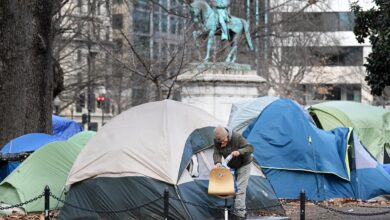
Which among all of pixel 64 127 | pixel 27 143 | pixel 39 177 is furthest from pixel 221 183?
pixel 64 127

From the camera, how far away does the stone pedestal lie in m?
26.0

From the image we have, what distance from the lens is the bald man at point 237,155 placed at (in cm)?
1228

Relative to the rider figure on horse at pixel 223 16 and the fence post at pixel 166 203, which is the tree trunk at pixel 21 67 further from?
the fence post at pixel 166 203

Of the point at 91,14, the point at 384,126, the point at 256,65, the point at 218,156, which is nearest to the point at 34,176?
the point at 218,156

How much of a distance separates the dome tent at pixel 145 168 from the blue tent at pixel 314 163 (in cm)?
347

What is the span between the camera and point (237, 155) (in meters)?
12.2

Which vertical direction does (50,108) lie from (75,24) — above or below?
below

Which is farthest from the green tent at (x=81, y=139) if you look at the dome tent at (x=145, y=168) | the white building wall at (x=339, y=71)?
the white building wall at (x=339, y=71)

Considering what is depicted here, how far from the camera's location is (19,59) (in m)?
19.5

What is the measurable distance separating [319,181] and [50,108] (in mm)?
7181

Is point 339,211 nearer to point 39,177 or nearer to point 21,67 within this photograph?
point 39,177

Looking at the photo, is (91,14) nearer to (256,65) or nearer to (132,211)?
(256,65)

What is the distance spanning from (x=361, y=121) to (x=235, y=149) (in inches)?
398

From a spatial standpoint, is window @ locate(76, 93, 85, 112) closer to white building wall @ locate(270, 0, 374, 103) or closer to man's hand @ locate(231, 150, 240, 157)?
white building wall @ locate(270, 0, 374, 103)
